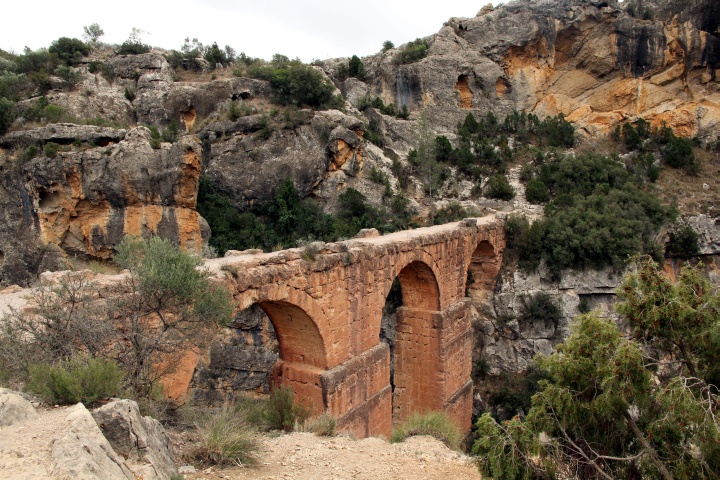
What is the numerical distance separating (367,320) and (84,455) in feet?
24.2

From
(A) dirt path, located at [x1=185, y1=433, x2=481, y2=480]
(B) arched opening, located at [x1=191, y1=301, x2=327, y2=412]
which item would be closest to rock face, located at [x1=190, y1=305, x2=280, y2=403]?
(B) arched opening, located at [x1=191, y1=301, x2=327, y2=412]

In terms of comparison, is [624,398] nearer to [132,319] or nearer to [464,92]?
[132,319]

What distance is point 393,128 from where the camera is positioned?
2753 centimetres

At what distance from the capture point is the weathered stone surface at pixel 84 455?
3066mm

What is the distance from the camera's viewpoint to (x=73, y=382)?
420 centimetres

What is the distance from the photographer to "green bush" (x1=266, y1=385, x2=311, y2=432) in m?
7.79

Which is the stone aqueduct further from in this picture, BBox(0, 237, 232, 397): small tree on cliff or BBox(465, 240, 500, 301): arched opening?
BBox(465, 240, 500, 301): arched opening

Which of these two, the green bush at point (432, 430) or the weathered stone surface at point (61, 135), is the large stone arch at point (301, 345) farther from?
the weathered stone surface at point (61, 135)

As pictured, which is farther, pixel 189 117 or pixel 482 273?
pixel 189 117

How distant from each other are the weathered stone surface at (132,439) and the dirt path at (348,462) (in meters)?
0.77

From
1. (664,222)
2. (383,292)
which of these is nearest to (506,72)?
(664,222)

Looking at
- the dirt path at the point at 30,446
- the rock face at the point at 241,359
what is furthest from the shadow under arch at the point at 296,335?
the rock face at the point at 241,359

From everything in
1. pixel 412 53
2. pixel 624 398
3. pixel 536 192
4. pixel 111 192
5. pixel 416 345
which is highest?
pixel 412 53

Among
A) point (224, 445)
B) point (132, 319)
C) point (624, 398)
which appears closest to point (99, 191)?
point (132, 319)
